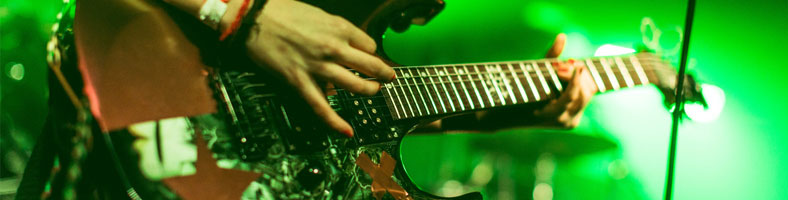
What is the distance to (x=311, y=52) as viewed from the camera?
0.59 metres

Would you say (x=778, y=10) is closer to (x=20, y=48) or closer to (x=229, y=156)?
(x=229, y=156)

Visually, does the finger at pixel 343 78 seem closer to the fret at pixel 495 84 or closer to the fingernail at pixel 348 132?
the fingernail at pixel 348 132

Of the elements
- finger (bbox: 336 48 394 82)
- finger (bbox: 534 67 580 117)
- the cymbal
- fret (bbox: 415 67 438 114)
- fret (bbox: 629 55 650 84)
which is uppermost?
finger (bbox: 336 48 394 82)

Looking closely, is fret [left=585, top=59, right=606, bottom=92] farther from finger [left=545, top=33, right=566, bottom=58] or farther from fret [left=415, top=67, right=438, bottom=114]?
fret [left=415, top=67, right=438, bottom=114]

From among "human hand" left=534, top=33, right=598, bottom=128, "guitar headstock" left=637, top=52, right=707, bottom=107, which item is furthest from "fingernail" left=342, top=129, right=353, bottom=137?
"guitar headstock" left=637, top=52, right=707, bottom=107

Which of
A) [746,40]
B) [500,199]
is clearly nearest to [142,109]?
[500,199]

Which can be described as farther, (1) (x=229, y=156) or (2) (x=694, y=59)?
(2) (x=694, y=59)

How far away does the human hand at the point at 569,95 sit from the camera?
3.43 feet

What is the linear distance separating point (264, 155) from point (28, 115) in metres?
1.42

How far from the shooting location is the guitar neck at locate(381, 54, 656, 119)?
0.73 metres

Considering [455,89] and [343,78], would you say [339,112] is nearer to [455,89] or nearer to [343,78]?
[343,78]

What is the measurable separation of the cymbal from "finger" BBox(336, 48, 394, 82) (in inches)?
42.3

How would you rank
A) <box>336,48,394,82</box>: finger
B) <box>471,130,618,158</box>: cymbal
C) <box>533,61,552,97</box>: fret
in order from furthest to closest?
<box>471,130,618,158</box>: cymbal → <box>533,61,552,97</box>: fret → <box>336,48,394,82</box>: finger

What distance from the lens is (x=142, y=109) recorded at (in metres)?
0.48
